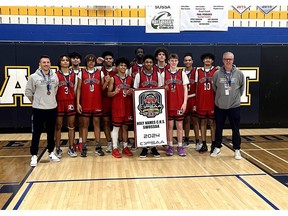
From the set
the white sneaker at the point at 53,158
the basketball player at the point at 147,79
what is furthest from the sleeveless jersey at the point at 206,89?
the white sneaker at the point at 53,158

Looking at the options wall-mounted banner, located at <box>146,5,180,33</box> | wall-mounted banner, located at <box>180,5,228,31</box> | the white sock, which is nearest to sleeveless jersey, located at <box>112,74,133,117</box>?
the white sock

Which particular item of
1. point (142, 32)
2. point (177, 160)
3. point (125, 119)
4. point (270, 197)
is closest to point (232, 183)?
point (270, 197)

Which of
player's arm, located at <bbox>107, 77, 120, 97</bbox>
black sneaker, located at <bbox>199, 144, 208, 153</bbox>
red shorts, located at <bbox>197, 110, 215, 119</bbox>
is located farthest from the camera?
black sneaker, located at <bbox>199, 144, 208, 153</bbox>

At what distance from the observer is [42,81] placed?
16.0 ft

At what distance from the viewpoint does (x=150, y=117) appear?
550 centimetres

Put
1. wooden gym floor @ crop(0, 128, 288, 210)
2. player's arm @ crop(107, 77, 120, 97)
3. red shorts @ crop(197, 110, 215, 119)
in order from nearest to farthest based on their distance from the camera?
wooden gym floor @ crop(0, 128, 288, 210)
player's arm @ crop(107, 77, 120, 97)
red shorts @ crop(197, 110, 215, 119)

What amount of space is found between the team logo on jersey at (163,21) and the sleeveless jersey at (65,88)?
3.52 m

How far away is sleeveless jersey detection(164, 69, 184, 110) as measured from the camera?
544cm

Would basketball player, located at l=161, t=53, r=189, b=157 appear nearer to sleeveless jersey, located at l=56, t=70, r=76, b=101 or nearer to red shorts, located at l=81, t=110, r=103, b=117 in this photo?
red shorts, located at l=81, t=110, r=103, b=117

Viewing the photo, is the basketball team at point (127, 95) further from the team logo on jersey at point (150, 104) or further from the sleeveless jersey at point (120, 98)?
the team logo on jersey at point (150, 104)

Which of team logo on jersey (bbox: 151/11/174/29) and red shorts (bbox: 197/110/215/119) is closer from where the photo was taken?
red shorts (bbox: 197/110/215/119)

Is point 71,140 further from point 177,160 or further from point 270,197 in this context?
point 270,197

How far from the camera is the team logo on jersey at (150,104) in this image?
5.40 m

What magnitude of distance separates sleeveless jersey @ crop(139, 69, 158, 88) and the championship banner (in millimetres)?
116
